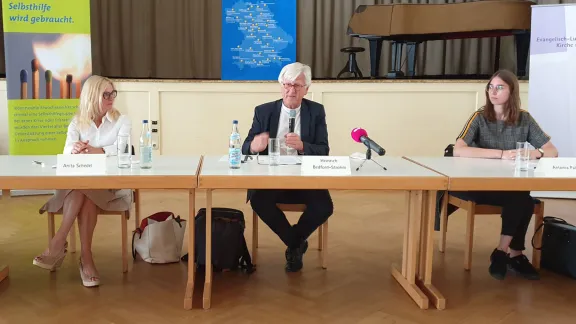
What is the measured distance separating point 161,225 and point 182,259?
242mm

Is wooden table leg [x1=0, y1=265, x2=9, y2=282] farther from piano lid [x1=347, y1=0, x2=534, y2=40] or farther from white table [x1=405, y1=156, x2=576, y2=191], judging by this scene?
piano lid [x1=347, y1=0, x2=534, y2=40]

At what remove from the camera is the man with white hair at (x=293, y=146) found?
3.09 meters

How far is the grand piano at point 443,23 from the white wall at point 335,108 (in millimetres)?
514

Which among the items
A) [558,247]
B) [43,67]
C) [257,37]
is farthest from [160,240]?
[257,37]

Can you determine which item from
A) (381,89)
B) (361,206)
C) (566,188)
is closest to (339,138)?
(381,89)

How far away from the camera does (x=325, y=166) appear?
249 cm

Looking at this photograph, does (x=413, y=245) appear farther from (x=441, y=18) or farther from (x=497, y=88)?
(x=441, y=18)

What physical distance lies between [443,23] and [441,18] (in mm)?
54

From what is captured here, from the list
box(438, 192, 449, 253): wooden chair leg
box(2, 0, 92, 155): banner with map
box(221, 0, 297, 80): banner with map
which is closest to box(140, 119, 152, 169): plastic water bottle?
box(438, 192, 449, 253): wooden chair leg

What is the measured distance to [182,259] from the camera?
3352mm

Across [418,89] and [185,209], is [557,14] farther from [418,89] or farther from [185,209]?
[185,209]

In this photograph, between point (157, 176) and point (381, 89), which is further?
point (381, 89)

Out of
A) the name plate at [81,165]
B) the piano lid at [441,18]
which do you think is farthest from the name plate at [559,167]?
the piano lid at [441,18]

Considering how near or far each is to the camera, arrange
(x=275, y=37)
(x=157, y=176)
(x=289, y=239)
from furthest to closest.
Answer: (x=275, y=37)
(x=289, y=239)
(x=157, y=176)
